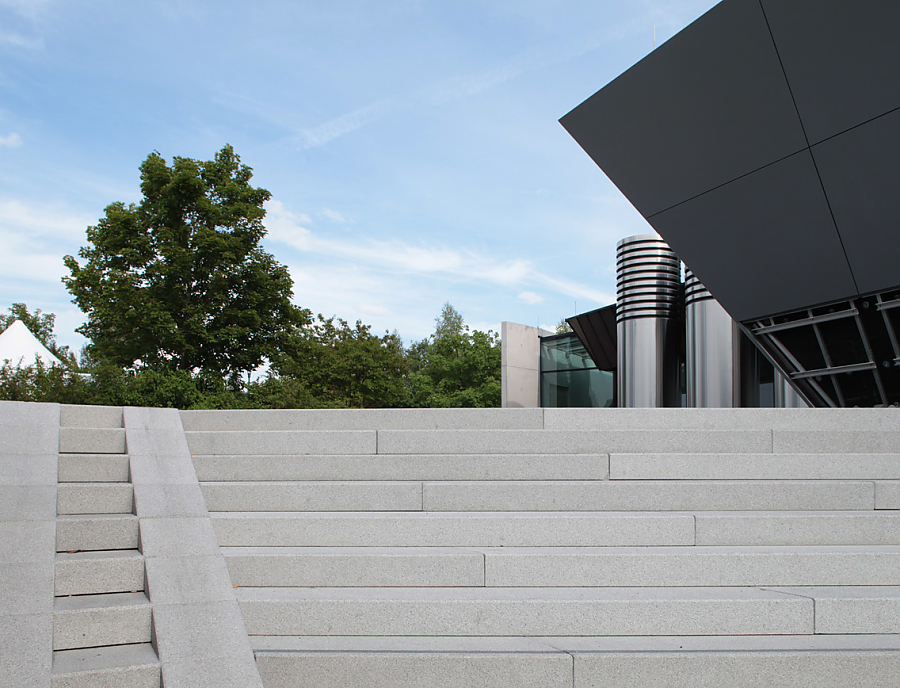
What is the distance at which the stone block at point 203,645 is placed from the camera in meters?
3.70

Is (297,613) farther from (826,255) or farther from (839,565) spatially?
(826,255)

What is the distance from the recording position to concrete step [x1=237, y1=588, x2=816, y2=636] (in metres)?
4.45

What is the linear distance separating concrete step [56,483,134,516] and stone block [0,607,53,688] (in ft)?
4.72

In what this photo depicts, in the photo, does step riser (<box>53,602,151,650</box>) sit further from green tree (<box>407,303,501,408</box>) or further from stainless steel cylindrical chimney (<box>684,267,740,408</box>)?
green tree (<box>407,303,501,408</box>)

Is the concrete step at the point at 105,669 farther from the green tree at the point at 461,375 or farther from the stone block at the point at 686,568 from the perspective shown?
the green tree at the point at 461,375

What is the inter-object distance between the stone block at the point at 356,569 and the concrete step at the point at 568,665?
2.07 feet

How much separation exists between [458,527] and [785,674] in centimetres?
239

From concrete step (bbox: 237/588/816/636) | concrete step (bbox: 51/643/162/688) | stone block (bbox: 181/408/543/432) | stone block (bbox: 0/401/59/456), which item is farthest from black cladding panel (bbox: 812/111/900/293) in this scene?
stone block (bbox: 0/401/59/456)

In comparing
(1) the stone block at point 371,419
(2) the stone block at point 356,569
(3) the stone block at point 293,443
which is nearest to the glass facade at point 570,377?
(1) the stone block at point 371,419

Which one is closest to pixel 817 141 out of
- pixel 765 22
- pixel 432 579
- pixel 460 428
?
pixel 765 22

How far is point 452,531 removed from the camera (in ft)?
17.7

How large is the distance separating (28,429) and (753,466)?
21.7 ft

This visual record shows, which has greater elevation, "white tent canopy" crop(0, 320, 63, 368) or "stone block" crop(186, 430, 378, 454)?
"white tent canopy" crop(0, 320, 63, 368)

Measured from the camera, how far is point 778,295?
1255cm
